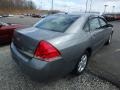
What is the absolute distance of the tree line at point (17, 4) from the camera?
76.8 meters

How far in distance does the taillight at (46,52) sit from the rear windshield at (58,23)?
28.9 inches

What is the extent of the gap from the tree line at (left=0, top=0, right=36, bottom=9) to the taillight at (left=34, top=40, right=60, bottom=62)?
80350 millimetres

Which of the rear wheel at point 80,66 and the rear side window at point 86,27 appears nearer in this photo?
the rear wheel at point 80,66

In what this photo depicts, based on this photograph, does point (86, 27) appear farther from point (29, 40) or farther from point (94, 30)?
point (29, 40)

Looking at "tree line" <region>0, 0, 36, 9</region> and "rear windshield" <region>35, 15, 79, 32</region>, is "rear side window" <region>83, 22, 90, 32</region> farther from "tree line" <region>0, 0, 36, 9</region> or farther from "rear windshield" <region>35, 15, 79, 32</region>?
"tree line" <region>0, 0, 36, 9</region>

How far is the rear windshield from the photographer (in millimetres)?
3385

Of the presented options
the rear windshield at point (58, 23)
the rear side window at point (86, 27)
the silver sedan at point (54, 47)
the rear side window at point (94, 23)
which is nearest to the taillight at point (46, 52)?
the silver sedan at point (54, 47)

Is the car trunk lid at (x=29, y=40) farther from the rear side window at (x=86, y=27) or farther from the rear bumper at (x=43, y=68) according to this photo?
the rear side window at (x=86, y=27)

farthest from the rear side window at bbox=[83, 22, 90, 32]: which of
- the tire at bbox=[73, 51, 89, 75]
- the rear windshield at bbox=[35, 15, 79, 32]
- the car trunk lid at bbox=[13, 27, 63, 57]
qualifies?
the car trunk lid at bbox=[13, 27, 63, 57]

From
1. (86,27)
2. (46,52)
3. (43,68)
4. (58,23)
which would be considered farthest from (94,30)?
(43,68)

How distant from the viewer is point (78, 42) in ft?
10.3

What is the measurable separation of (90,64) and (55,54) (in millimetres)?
2020

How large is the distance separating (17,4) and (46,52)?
9049 cm

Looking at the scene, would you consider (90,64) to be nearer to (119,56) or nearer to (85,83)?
(85,83)
